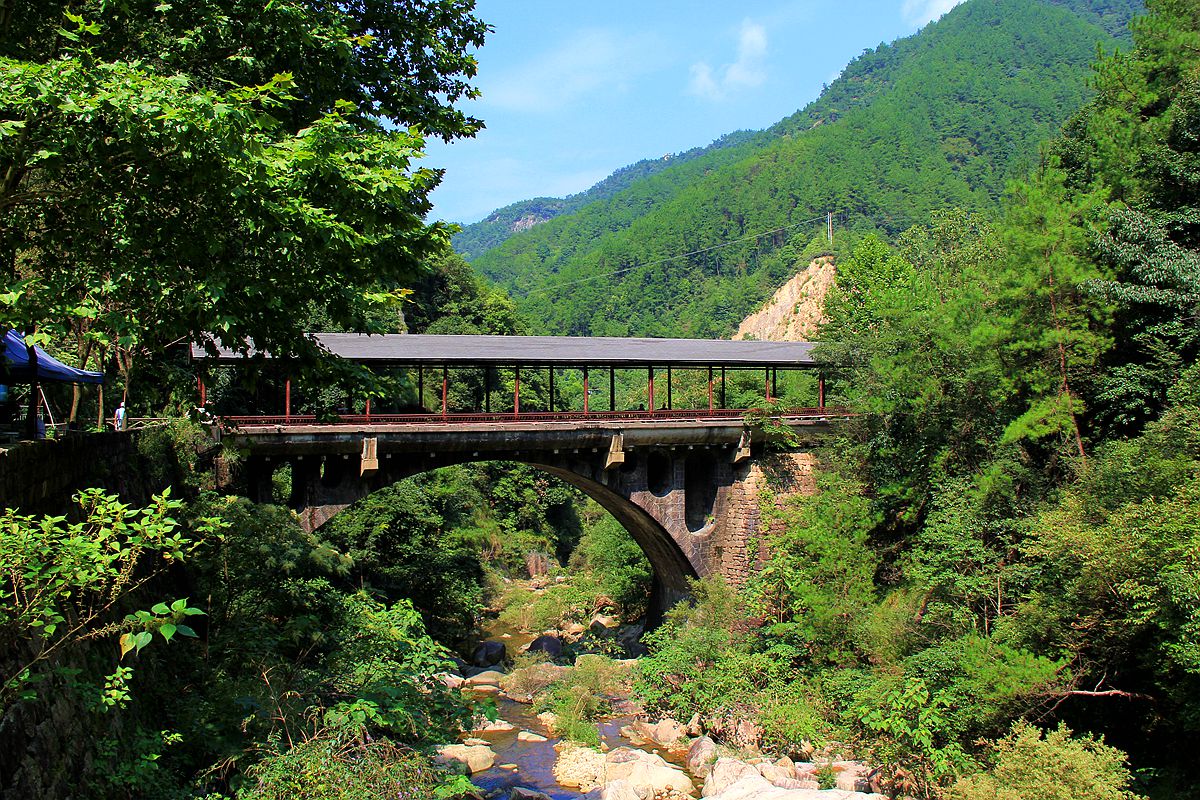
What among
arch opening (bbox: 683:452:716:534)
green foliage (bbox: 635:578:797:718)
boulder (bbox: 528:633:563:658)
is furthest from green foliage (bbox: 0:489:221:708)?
boulder (bbox: 528:633:563:658)

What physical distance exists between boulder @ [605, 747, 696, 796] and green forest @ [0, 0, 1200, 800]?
231 centimetres

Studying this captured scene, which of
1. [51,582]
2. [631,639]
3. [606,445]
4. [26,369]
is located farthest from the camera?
[631,639]

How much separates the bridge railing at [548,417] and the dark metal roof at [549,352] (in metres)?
1.42

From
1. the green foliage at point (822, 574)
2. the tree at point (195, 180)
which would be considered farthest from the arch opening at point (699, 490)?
the tree at point (195, 180)

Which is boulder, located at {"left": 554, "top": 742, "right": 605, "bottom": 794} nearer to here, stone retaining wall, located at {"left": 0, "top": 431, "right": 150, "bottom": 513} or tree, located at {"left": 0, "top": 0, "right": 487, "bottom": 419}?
stone retaining wall, located at {"left": 0, "top": 431, "right": 150, "bottom": 513}

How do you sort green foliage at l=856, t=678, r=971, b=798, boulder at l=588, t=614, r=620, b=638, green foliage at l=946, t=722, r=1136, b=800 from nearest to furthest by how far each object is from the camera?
green foliage at l=946, t=722, r=1136, b=800 < green foliage at l=856, t=678, r=971, b=798 < boulder at l=588, t=614, r=620, b=638

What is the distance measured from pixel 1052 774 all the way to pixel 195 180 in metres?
12.8

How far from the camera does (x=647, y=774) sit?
18.3 m

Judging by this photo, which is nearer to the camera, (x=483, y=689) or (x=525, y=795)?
(x=525, y=795)

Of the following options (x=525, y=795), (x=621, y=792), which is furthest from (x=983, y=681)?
(x=525, y=795)

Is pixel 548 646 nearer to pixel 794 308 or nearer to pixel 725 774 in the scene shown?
pixel 725 774

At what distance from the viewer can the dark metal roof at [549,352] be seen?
2081 cm

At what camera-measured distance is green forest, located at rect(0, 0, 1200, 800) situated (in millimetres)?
7145

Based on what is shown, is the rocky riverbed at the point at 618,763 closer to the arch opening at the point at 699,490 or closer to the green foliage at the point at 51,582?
the arch opening at the point at 699,490
